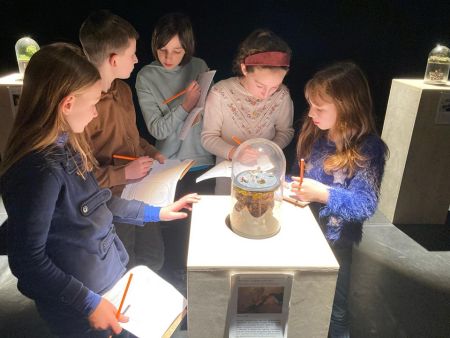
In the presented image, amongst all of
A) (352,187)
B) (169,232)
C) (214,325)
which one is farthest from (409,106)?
(214,325)

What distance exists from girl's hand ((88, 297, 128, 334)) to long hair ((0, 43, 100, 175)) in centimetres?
51

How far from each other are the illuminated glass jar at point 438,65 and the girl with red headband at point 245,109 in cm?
132

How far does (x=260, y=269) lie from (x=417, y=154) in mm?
2195

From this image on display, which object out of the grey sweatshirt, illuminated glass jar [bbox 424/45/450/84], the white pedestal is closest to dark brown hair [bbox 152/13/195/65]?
the grey sweatshirt

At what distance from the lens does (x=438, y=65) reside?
110 inches

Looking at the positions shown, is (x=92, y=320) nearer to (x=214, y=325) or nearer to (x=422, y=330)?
(x=214, y=325)

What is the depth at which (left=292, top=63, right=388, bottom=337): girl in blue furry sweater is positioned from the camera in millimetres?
1618

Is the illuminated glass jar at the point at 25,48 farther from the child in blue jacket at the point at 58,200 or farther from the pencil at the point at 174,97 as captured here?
the child in blue jacket at the point at 58,200

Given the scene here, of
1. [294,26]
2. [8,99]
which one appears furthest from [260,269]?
[8,99]

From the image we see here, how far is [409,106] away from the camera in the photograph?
284 centimetres

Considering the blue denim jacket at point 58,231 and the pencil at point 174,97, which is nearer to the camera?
the blue denim jacket at point 58,231

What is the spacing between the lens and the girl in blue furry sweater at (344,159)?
162 centimetres

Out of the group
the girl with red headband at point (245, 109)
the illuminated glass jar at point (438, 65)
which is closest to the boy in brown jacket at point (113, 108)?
the girl with red headband at point (245, 109)

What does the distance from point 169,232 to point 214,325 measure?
1637 millimetres
